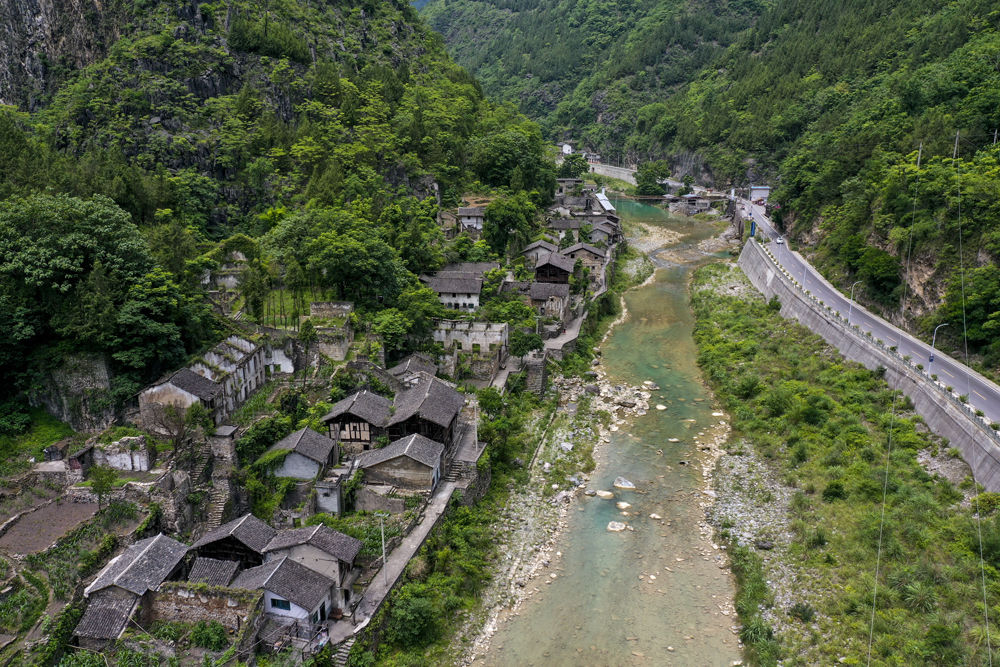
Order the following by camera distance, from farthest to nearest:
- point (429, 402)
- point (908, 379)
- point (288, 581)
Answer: point (908, 379)
point (429, 402)
point (288, 581)

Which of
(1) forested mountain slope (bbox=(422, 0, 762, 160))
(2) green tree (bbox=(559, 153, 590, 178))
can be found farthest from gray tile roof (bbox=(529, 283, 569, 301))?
(1) forested mountain slope (bbox=(422, 0, 762, 160))

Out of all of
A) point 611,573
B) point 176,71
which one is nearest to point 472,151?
point 176,71

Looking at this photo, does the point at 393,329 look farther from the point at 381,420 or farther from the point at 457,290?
the point at 457,290

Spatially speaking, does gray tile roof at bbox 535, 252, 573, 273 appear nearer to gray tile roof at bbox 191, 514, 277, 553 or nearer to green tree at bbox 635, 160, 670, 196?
gray tile roof at bbox 191, 514, 277, 553

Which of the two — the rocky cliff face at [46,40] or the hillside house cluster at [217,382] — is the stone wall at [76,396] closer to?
the hillside house cluster at [217,382]

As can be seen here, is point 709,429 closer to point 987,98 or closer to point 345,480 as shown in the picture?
point 345,480

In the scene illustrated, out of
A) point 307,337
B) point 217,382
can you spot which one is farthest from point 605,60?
point 217,382
